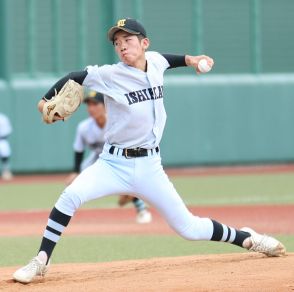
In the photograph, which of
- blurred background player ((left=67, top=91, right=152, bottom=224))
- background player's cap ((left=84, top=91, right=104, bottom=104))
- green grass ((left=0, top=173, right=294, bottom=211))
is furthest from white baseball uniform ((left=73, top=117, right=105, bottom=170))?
green grass ((left=0, top=173, right=294, bottom=211))

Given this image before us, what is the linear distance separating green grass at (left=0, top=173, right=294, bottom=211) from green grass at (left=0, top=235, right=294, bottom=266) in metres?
3.39

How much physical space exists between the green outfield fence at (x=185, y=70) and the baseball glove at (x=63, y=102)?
12.0 meters

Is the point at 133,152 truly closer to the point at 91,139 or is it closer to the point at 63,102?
the point at 63,102

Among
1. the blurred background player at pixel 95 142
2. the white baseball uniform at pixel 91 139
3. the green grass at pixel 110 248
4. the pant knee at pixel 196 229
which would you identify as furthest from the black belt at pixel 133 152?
the white baseball uniform at pixel 91 139

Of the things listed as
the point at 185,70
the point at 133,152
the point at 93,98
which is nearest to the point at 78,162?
the point at 93,98

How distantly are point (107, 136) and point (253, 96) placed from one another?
13.7 m

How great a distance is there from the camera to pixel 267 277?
654 centimetres

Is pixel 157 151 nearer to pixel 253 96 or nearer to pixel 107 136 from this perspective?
pixel 107 136

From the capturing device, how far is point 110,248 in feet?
29.7

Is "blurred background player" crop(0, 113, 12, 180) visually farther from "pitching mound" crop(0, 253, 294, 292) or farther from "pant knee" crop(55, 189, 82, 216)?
"pant knee" crop(55, 189, 82, 216)

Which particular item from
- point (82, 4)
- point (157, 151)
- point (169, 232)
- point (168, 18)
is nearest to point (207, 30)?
point (168, 18)

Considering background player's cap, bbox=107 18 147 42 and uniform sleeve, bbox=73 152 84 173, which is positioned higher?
background player's cap, bbox=107 18 147 42

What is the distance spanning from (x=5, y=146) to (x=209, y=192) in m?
4.66

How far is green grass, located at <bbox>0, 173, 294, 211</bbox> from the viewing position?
1354 centimetres
